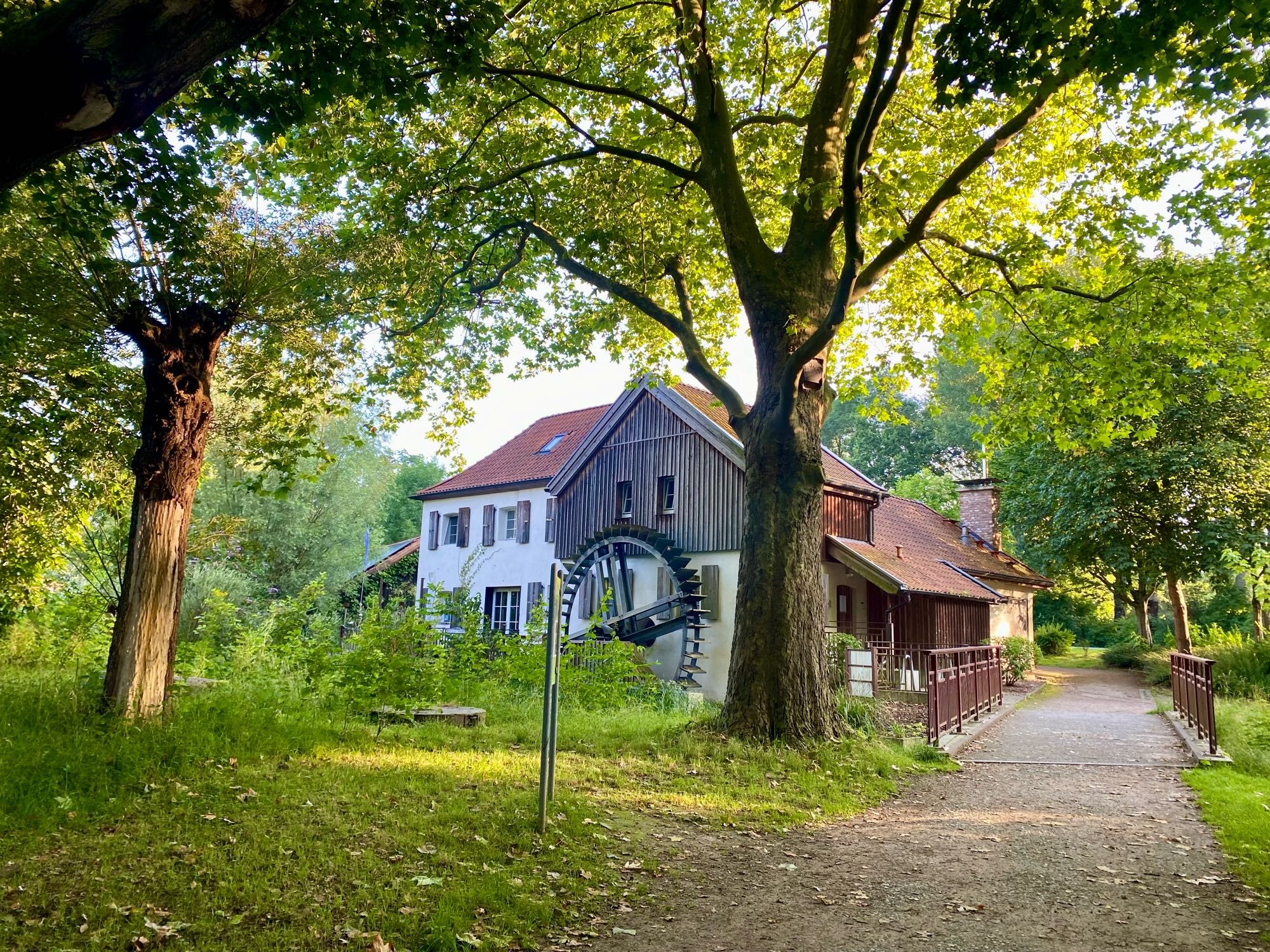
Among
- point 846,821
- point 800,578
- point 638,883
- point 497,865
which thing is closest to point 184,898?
point 497,865

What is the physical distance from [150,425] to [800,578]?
22.8 ft

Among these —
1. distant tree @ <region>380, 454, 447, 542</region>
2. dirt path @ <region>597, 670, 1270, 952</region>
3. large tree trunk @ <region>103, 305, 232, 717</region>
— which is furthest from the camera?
distant tree @ <region>380, 454, 447, 542</region>

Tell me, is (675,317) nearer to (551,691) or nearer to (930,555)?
(551,691)

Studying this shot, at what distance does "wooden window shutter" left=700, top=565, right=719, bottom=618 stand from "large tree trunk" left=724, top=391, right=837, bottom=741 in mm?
9908

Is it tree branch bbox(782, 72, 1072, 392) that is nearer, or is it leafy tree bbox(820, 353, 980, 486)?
tree branch bbox(782, 72, 1072, 392)

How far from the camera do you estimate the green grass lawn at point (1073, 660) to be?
33.3m

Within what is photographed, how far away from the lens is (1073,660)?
35906 mm

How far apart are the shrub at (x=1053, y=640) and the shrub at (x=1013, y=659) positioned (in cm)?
1333

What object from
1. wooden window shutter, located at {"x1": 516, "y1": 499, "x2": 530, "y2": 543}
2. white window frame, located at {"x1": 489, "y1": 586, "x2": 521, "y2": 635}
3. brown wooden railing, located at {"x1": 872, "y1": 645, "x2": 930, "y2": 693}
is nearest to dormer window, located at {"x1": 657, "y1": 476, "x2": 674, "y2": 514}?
wooden window shutter, located at {"x1": 516, "y1": 499, "x2": 530, "y2": 543}

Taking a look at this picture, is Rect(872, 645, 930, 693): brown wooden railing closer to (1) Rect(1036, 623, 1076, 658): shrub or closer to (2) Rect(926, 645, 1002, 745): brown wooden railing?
(2) Rect(926, 645, 1002, 745): brown wooden railing

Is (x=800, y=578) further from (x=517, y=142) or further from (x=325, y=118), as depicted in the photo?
(x=325, y=118)

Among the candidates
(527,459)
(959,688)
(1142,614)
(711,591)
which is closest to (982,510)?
(1142,614)

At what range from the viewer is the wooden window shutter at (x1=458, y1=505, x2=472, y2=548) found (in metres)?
29.2

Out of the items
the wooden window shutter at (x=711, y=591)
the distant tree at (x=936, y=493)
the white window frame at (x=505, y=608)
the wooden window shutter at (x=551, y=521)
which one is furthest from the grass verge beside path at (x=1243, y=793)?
the distant tree at (x=936, y=493)
